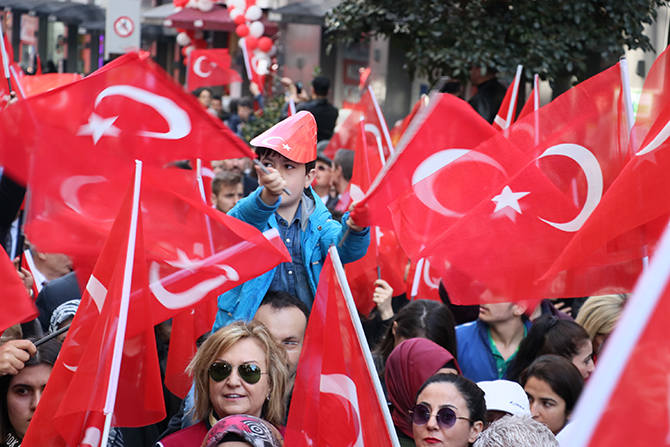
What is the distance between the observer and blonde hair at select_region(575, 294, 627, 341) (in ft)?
15.9

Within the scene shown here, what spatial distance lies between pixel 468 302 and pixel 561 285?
1.31 feet

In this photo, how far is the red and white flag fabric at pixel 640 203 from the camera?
10.2 ft

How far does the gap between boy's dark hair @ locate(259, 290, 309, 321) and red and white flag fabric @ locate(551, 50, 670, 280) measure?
3.64 feet

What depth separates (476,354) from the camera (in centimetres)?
471

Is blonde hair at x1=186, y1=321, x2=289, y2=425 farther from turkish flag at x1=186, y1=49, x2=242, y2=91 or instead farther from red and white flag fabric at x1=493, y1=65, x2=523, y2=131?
turkish flag at x1=186, y1=49, x2=242, y2=91

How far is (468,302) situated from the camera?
3.61 metres

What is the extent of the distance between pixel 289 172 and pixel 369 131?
149 inches

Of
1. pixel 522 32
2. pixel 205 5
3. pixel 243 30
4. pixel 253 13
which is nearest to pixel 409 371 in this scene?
pixel 522 32

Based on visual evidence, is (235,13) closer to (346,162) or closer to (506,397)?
(346,162)

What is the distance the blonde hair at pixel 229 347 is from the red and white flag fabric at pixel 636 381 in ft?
6.12

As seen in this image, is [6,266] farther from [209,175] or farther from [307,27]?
[307,27]

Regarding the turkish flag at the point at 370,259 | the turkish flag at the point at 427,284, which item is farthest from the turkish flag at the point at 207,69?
the turkish flag at the point at 427,284

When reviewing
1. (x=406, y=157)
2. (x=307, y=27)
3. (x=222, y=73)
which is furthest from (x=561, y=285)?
(x=307, y=27)

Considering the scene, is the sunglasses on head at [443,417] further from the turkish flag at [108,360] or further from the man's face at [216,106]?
the man's face at [216,106]
